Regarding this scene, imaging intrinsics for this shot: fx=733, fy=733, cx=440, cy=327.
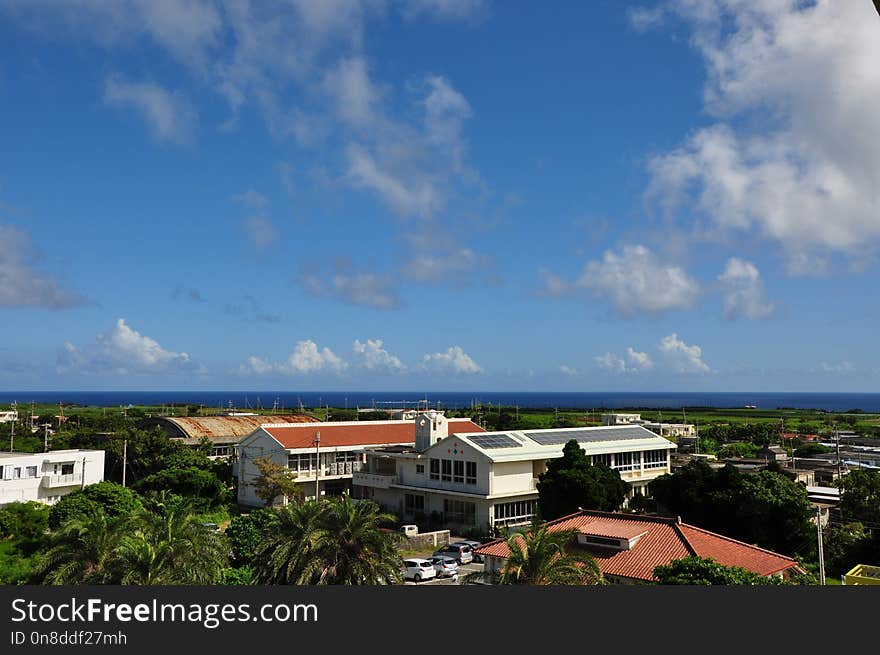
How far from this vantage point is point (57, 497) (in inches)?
2096

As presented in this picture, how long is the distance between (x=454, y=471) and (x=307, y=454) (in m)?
13.6

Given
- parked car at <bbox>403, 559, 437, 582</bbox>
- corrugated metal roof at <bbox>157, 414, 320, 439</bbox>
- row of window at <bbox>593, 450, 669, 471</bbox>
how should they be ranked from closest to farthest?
parked car at <bbox>403, 559, 437, 582</bbox>, row of window at <bbox>593, 450, 669, 471</bbox>, corrugated metal roof at <bbox>157, 414, 320, 439</bbox>

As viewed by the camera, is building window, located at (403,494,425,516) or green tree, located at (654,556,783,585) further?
building window, located at (403,494,425,516)

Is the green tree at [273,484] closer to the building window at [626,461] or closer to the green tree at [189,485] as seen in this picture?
the green tree at [189,485]

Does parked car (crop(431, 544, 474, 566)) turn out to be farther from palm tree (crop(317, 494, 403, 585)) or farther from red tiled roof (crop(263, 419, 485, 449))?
red tiled roof (crop(263, 419, 485, 449))

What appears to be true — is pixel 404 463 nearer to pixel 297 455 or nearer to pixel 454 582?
pixel 297 455

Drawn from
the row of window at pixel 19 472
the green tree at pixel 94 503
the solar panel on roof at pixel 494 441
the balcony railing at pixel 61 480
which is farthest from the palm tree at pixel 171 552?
the balcony railing at pixel 61 480

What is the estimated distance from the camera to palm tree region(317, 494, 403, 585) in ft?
77.9

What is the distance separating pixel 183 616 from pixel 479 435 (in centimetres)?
3993

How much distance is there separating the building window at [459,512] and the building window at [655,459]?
52.9 feet

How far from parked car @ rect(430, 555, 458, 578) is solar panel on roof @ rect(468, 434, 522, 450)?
1131cm

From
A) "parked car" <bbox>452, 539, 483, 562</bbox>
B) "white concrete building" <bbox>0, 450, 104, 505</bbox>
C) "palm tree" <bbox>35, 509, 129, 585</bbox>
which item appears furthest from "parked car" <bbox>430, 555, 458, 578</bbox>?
"white concrete building" <bbox>0, 450, 104, 505</bbox>

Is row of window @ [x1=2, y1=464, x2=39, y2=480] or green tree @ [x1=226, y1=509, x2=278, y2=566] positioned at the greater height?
row of window @ [x1=2, y1=464, x2=39, y2=480]

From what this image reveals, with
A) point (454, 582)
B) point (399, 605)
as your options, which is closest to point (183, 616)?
point (399, 605)
